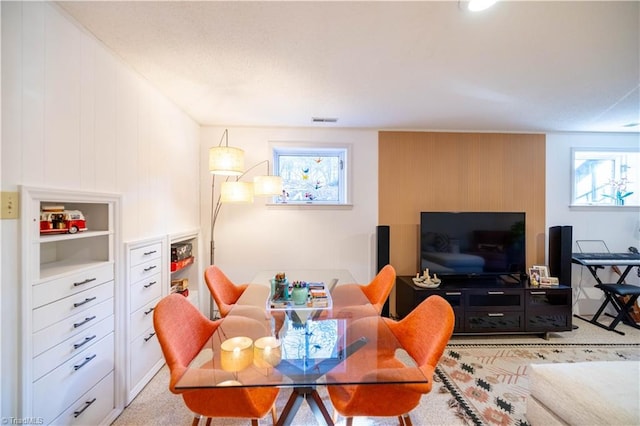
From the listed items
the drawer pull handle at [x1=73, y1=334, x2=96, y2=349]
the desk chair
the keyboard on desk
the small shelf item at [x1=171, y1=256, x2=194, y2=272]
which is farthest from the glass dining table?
the desk chair

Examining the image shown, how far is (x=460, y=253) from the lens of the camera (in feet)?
9.98

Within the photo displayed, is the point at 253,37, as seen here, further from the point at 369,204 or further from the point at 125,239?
the point at 369,204

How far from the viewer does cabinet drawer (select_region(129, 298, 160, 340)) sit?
184 centimetres

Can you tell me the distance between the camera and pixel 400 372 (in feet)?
3.74

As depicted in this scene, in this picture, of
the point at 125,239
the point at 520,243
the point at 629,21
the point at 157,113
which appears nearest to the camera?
the point at 629,21

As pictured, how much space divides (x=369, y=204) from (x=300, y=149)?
121 centimetres

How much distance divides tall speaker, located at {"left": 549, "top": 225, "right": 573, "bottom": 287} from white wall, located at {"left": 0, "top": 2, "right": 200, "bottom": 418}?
14.9 feet

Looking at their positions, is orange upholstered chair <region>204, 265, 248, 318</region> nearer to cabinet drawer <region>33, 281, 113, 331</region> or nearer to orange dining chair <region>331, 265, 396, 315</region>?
cabinet drawer <region>33, 281, 113, 331</region>

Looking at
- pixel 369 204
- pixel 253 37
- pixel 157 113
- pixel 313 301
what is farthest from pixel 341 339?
pixel 157 113

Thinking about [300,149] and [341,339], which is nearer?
[341,339]

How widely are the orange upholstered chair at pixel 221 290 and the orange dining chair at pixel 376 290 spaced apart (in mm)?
944

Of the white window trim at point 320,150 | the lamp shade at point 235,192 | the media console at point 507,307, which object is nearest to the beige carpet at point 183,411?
the media console at point 507,307

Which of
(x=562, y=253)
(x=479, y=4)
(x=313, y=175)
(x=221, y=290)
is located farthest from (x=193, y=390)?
(x=562, y=253)

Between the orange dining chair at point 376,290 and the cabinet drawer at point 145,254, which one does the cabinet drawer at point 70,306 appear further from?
the orange dining chair at point 376,290
